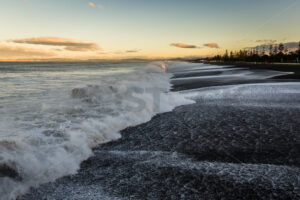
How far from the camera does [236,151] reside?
500 cm

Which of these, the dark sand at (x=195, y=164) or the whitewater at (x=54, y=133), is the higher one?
the whitewater at (x=54, y=133)

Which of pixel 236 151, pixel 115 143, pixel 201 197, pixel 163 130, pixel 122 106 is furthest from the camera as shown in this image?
pixel 122 106

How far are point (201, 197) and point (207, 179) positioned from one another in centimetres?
54

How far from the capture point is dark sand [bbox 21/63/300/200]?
3.44m

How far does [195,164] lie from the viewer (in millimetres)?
4379

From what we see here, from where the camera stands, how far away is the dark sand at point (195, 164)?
344 centimetres

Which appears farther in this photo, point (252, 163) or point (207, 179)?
point (252, 163)

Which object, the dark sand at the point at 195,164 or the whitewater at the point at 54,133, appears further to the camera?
the whitewater at the point at 54,133

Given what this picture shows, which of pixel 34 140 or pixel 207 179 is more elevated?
pixel 34 140

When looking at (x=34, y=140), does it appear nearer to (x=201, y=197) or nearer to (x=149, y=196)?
(x=149, y=196)

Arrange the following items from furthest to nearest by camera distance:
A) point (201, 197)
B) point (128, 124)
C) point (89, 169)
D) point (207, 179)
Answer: point (128, 124) < point (89, 169) < point (207, 179) < point (201, 197)

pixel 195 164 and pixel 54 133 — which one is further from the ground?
pixel 54 133

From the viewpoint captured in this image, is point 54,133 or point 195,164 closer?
point 195,164

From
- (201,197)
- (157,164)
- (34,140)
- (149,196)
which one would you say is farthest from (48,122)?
(201,197)
